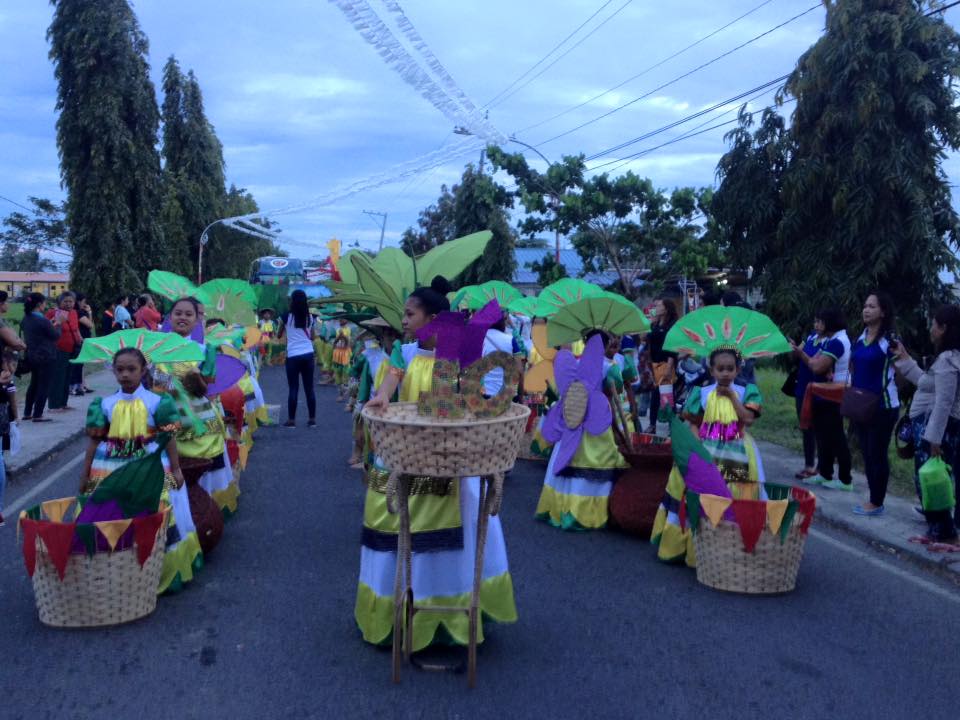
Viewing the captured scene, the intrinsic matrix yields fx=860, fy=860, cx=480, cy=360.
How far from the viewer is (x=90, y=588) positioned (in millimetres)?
4328

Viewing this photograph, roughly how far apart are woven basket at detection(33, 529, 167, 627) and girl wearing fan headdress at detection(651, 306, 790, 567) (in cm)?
327

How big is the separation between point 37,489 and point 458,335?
19.6ft

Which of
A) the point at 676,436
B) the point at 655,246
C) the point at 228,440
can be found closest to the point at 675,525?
the point at 676,436

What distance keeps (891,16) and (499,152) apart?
911 cm

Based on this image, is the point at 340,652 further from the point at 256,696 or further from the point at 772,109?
the point at 772,109

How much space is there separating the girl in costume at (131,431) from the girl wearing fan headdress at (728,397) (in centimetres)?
311

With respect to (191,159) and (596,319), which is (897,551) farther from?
(191,159)

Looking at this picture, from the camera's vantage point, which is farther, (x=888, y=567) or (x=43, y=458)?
(x=43, y=458)

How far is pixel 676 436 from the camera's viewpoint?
5.21 m

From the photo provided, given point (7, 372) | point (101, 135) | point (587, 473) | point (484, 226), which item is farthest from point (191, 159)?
point (587, 473)

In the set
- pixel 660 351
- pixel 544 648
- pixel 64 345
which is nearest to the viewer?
pixel 544 648

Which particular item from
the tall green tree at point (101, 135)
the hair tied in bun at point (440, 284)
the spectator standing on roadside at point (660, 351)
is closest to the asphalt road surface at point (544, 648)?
the hair tied in bun at point (440, 284)

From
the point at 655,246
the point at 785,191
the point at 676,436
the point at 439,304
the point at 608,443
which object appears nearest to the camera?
the point at 439,304

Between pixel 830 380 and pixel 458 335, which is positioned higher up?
pixel 458 335
